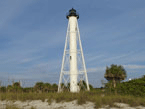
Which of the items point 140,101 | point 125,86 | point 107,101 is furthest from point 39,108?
point 125,86

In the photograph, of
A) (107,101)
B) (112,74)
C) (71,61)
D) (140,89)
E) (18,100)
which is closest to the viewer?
(107,101)

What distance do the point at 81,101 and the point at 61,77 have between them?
75.6 ft

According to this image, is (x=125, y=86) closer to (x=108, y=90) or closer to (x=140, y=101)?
(x=108, y=90)

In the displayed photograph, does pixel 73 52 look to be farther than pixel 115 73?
No

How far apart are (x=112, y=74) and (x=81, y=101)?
49727mm

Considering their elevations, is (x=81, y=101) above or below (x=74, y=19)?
below

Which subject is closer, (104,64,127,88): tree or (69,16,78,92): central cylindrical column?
(69,16,78,92): central cylindrical column

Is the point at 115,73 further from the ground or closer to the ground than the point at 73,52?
closer to the ground

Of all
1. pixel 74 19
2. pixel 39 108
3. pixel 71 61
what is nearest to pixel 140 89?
pixel 39 108

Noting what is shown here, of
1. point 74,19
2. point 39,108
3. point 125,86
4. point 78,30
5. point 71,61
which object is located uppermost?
point 74,19

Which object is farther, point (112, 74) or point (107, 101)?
point (112, 74)

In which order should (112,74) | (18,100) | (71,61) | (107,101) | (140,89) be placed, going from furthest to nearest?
(112,74), (71,61), (140,89), (18,100), (107,101)

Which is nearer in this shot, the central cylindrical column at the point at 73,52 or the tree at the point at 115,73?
the central cylindrical column at the point at 73,52

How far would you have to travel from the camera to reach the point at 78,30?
37250mm
